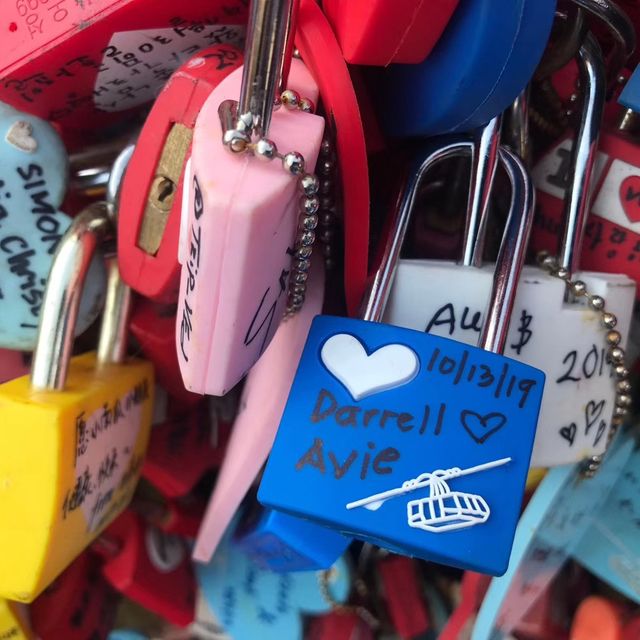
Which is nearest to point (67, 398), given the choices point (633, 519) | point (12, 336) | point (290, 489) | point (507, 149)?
point (12, 336)

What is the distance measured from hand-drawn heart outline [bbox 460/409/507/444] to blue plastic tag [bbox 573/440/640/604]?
0.23 m

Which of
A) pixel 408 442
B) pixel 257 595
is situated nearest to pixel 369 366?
pixel 408 442

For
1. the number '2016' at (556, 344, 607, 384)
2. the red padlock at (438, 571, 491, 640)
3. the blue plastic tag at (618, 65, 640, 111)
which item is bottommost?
the red padlock at (438, 571, 491, 640)

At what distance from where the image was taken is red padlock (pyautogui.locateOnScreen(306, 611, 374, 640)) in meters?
0.67

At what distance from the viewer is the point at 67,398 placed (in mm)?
474

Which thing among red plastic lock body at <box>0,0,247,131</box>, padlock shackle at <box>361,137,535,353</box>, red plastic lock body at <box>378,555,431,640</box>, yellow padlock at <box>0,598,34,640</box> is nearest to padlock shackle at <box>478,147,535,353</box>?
padlock shackle at <box>361,137,535,353</box>

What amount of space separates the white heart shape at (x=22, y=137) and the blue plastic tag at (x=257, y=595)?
37cm

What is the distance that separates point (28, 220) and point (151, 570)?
36cm

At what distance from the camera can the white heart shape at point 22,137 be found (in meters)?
0.50

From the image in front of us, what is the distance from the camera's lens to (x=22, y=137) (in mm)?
498

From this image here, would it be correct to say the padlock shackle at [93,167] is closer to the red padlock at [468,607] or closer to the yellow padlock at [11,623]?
the yellow padlock at [11,623]

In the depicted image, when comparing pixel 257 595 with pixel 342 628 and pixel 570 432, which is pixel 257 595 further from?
pixel 570 432

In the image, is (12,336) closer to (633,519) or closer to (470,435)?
(470,435)

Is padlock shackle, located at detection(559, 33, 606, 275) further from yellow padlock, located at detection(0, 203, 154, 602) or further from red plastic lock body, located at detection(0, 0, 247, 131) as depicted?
yellow padlock, located at detection(0, 203, 154, 602)
